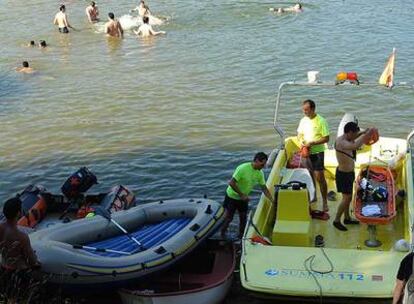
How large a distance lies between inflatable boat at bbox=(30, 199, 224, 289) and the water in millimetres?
2318

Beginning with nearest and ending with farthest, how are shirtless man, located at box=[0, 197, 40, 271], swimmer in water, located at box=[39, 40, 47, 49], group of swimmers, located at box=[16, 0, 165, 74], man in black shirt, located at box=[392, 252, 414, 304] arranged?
1. man in black shirt, located at box=[392, 252, 414, 304]
2. shirtless man, located at box=[0, 197, 40, 271]
3. swimmer in water, located at box=[39, 40, 47, 49]
4. group of swimmers, located at box=[16, 0, 165, 74]

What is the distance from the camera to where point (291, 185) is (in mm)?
9523

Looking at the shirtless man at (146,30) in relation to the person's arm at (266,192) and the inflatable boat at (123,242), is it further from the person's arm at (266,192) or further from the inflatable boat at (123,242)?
the person's arm at (266,192)

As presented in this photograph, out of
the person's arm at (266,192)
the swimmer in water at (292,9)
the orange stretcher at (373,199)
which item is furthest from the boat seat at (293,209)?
the swimmer in water at (292,9)

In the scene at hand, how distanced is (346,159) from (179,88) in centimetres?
903

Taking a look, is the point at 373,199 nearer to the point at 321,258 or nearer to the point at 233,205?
the point at 321,258

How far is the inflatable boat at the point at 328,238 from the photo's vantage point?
780 cm

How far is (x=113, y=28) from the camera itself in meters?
23.1

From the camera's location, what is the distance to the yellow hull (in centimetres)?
776

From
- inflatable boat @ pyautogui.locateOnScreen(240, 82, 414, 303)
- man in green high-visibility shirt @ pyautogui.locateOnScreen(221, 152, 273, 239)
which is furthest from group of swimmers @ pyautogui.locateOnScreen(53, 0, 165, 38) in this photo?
man in green high-visibility shirt @ pyautogui.locateOnScreen(221, 152, 273, 239)

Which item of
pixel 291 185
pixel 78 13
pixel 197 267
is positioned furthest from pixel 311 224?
pixel 78 13

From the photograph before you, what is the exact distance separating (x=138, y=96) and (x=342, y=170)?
349 inches

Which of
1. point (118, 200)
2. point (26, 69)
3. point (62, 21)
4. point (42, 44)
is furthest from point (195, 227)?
point (62, 21)

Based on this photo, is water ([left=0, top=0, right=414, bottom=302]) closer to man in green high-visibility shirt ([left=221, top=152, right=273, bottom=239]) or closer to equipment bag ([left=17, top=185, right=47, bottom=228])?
equipment bag ([left=17, top=185, right=47, bottom=228])
